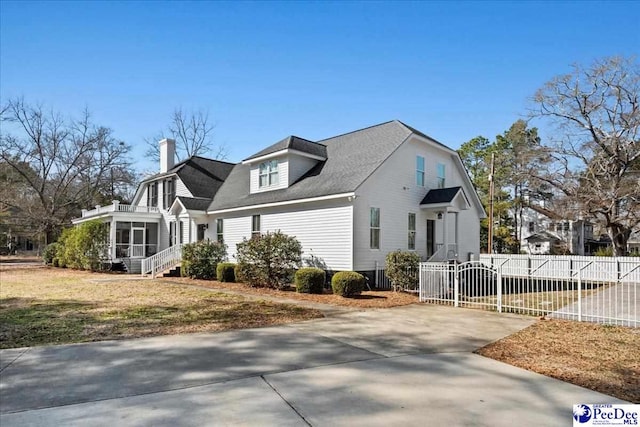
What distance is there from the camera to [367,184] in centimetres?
1588

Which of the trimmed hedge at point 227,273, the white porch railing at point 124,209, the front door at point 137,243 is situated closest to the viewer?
the trimmed hedge at point 227,273

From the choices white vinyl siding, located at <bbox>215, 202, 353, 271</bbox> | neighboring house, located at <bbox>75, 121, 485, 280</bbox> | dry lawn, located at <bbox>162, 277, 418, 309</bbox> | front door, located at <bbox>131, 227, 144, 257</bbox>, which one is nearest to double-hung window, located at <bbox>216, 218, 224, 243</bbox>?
neighboring house, located at <bbox>75, 121, 485, 280</bbox>

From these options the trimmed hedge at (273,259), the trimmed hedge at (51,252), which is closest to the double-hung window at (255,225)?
the trimmed hedge at (273,259)

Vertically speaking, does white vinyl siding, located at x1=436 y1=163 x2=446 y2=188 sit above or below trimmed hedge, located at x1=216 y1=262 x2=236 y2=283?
above

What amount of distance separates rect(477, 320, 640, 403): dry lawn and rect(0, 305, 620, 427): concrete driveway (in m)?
0.39

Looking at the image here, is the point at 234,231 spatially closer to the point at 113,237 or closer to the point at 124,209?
the point at 113,237

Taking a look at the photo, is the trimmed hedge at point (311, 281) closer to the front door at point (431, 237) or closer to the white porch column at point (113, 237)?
the front door at point (431, 237)

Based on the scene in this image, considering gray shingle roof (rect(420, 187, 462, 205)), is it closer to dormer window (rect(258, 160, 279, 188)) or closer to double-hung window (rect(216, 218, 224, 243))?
dormer window (rect(258, 160, 279, 188))

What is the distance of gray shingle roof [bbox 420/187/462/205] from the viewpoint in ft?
59.9

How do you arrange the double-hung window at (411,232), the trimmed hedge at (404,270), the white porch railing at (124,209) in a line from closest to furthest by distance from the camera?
the trimmed hedge at (404,270) → the double-hung window at (411,232) → the white porch railing at (124,209)

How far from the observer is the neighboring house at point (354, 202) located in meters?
16.0

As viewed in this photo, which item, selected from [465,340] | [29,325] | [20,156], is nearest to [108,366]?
[29,325]

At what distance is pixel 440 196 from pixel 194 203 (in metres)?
13.9

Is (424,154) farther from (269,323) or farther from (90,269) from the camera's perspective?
(90,269)
